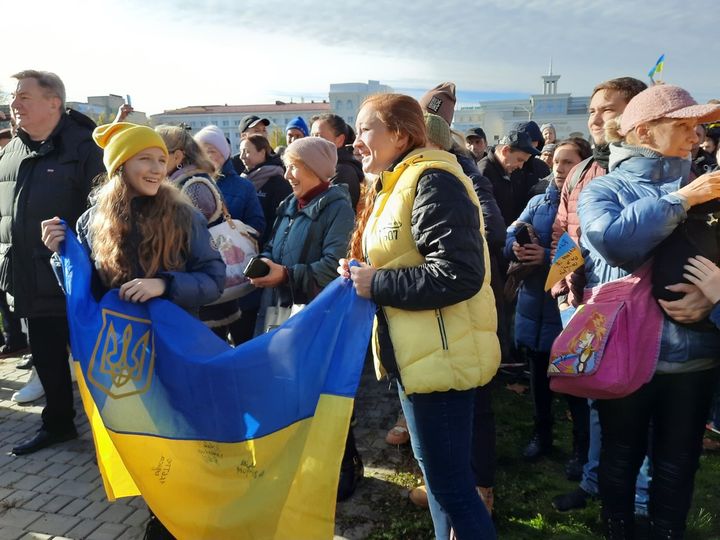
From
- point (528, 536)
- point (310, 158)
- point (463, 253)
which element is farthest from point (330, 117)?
point (528, 536)

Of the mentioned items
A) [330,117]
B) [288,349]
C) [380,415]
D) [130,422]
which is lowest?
[380,415]

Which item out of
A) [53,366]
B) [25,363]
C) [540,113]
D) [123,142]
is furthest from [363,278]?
[540,113]

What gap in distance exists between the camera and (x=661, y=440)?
238 cm

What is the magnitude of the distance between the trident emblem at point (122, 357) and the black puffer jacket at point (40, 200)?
1426 mm

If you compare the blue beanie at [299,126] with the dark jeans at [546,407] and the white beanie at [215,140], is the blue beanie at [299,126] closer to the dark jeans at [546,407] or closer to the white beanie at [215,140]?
the white beanie at [215,140]

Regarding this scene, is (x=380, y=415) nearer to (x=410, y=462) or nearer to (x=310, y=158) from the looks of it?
(x=410, y=462)

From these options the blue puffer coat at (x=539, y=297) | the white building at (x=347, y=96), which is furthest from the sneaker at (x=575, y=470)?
the white building at (x=347, y=96)

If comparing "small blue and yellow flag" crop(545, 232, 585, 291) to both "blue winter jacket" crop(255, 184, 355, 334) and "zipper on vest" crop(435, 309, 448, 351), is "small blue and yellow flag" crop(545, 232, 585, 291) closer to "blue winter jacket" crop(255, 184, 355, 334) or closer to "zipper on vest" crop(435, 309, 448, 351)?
"zipper on vest" crop(435, 309, 448, 351)

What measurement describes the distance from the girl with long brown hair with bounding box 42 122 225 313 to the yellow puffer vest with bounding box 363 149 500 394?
116cm

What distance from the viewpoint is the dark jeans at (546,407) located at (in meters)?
3.60

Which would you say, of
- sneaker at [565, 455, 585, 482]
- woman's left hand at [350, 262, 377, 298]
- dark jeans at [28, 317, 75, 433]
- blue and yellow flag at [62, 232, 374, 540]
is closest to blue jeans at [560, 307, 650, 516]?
sneaker at [565, 455, 585, 482]

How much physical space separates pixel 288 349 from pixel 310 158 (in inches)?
47.9

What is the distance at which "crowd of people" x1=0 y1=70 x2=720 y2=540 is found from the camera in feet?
6.83

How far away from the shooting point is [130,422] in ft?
8.48
